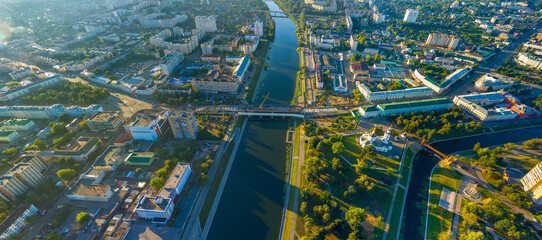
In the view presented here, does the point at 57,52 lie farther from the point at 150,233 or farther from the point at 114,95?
the point at 150,233

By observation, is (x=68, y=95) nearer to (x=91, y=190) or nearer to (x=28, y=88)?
(x=28, y=88)

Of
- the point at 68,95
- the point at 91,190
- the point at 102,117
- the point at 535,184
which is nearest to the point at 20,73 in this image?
the point at 68,95

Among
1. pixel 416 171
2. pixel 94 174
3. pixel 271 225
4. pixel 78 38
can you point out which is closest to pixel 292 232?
pixel 271 225

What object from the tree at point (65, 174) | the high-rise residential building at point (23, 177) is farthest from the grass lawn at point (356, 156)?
the high-rise residential building at point (23, 177)

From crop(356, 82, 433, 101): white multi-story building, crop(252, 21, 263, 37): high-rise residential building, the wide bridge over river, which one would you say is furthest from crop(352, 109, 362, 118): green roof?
crop(252, 21, 263, 37): high-rise residential building

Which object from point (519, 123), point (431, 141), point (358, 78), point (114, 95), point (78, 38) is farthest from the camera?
point (78, 38)
